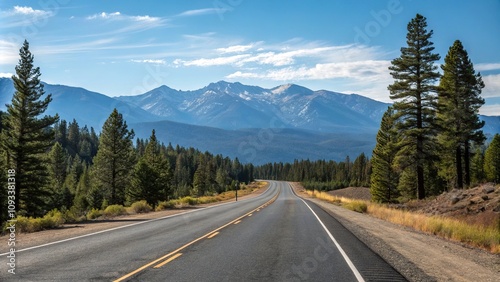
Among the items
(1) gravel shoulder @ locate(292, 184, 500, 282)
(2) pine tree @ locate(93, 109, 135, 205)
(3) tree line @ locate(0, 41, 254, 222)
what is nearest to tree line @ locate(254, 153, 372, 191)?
(3) tree line @ locate(0, 41, 254, 222)

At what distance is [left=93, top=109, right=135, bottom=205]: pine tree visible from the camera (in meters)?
49.2

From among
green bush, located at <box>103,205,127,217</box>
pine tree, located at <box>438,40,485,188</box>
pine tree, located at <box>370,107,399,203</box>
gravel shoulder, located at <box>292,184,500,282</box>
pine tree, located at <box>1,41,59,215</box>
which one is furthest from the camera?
pine tree, located at <box>370,107,399,203</box>

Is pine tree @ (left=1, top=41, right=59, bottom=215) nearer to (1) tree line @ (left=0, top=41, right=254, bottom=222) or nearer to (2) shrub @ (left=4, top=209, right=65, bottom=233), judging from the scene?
(1) tree line @ (left=0, top=41, right=254, bottom=222)

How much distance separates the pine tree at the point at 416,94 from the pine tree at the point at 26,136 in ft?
108

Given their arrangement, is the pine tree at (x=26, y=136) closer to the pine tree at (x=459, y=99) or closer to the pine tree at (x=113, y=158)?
the pine tree at (x=113, y=158)

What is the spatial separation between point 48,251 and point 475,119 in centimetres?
4179

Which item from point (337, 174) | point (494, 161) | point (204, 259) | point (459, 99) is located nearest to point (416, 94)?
point (459, 99)

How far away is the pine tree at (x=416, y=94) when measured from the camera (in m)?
33.8

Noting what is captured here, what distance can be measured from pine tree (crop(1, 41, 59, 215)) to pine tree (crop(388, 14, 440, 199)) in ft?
108

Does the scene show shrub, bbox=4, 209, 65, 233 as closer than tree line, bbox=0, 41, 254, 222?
Yes

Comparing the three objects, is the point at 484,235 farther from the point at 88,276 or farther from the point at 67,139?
the point at 67,139

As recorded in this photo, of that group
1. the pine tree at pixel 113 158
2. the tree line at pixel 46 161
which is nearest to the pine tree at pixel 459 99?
the tree line at pixel 46 161

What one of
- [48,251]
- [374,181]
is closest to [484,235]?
[48,251]

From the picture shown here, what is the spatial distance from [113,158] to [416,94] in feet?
119
